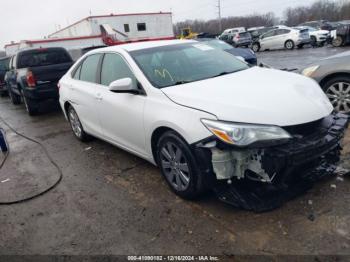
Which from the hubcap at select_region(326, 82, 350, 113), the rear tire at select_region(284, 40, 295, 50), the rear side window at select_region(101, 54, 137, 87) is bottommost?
the rear tire at select_region(284, 40, 295, 50)

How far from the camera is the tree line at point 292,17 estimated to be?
70.4 meters

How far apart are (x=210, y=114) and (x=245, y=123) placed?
322mm

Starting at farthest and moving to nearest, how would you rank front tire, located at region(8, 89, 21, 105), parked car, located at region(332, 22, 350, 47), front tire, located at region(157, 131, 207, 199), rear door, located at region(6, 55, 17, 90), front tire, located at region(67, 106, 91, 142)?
parked car, located at region(332, 22, 350, 47) → front tire, located at region(8, 89, 21, 105) → rear door, located at region(6, 55, 17, 90) → front tire, located at region(67, 106, 91, 142) → front tire, located at region(157, 131, 207, 199)

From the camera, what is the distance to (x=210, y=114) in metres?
2.93

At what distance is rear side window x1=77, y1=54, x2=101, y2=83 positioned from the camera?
4719mm

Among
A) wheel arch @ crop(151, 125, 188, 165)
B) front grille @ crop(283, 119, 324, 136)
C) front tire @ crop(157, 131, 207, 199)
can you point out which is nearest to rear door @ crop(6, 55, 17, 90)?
wheel arch @ crop(151, 125, 188, 165)

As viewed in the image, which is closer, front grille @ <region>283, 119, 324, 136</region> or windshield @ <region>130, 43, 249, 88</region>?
front grille @ <region>283, 119, 324, 136</region>

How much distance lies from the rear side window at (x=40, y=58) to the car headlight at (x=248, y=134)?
8.04 metres

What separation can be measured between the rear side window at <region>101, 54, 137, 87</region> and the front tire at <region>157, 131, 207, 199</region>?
0.85 meters

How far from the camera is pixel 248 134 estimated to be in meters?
2.77

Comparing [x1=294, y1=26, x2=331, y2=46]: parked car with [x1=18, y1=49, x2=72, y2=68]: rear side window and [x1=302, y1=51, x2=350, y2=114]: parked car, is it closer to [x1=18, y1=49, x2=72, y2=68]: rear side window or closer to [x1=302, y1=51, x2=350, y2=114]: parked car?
[x1=18, y1=49, x2=72, y2=68]: rear side window

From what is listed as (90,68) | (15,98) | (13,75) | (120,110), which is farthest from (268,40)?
(120,110)

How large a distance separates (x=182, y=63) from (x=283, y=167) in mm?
1876

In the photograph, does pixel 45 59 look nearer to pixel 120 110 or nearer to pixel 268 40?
pixel 120 110
